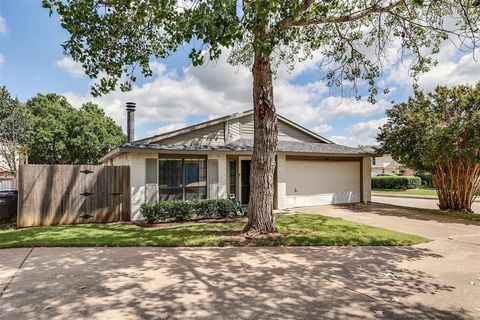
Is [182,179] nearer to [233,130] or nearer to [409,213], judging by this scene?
[233,130]

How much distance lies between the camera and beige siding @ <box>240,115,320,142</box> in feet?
46.1

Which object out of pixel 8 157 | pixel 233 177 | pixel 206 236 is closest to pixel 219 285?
pixel 206 236

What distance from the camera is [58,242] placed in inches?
269

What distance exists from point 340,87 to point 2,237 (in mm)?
11190

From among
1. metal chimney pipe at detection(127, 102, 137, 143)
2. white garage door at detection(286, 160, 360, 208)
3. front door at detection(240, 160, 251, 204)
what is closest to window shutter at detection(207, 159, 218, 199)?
front door at detection(240, 160, 251, 204)

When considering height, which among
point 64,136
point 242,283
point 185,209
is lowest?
point 242,283

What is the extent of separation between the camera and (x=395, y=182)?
94.9 feet

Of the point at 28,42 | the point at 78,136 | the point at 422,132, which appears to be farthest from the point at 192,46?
the point at 78,136

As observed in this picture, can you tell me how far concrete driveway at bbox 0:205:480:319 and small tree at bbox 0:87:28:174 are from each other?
16.5m

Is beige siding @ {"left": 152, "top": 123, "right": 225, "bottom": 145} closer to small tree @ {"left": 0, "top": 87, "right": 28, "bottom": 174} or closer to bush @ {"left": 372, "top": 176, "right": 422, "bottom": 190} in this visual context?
small tree @ {"left": 0, "top": 87, "right": 28, "bottom": 174}

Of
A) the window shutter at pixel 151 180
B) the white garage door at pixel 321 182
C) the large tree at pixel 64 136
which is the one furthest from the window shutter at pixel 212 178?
the large tree at pixel 64 136

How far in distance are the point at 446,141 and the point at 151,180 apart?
11.0 m

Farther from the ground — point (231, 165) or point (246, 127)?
point (246, 127)

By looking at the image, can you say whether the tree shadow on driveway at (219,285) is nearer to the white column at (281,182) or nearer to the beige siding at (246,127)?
the white column at (281,182)
